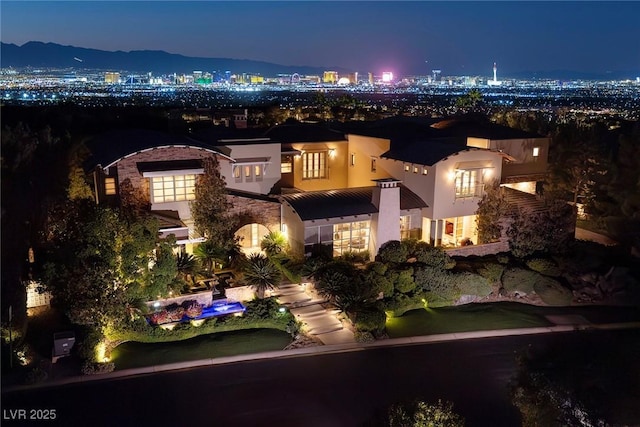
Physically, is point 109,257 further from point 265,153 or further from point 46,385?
point 265,153

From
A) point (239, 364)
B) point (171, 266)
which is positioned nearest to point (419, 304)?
point (239, 364)

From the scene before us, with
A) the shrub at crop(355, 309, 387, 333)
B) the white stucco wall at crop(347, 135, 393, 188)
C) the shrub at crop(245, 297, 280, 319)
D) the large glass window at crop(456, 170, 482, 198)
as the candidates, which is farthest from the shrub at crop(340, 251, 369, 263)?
the white stucco wall at crop(347, 135, 393, 188)

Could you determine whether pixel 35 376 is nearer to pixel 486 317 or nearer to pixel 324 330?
pixel 324 330

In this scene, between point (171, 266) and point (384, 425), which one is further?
point (171, 266)

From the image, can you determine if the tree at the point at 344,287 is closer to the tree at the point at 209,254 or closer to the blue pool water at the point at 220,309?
the blue pool water at the point at 220,309

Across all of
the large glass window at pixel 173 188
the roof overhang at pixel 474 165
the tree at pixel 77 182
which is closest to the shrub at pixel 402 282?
the roof overhang at pixel 474 165
